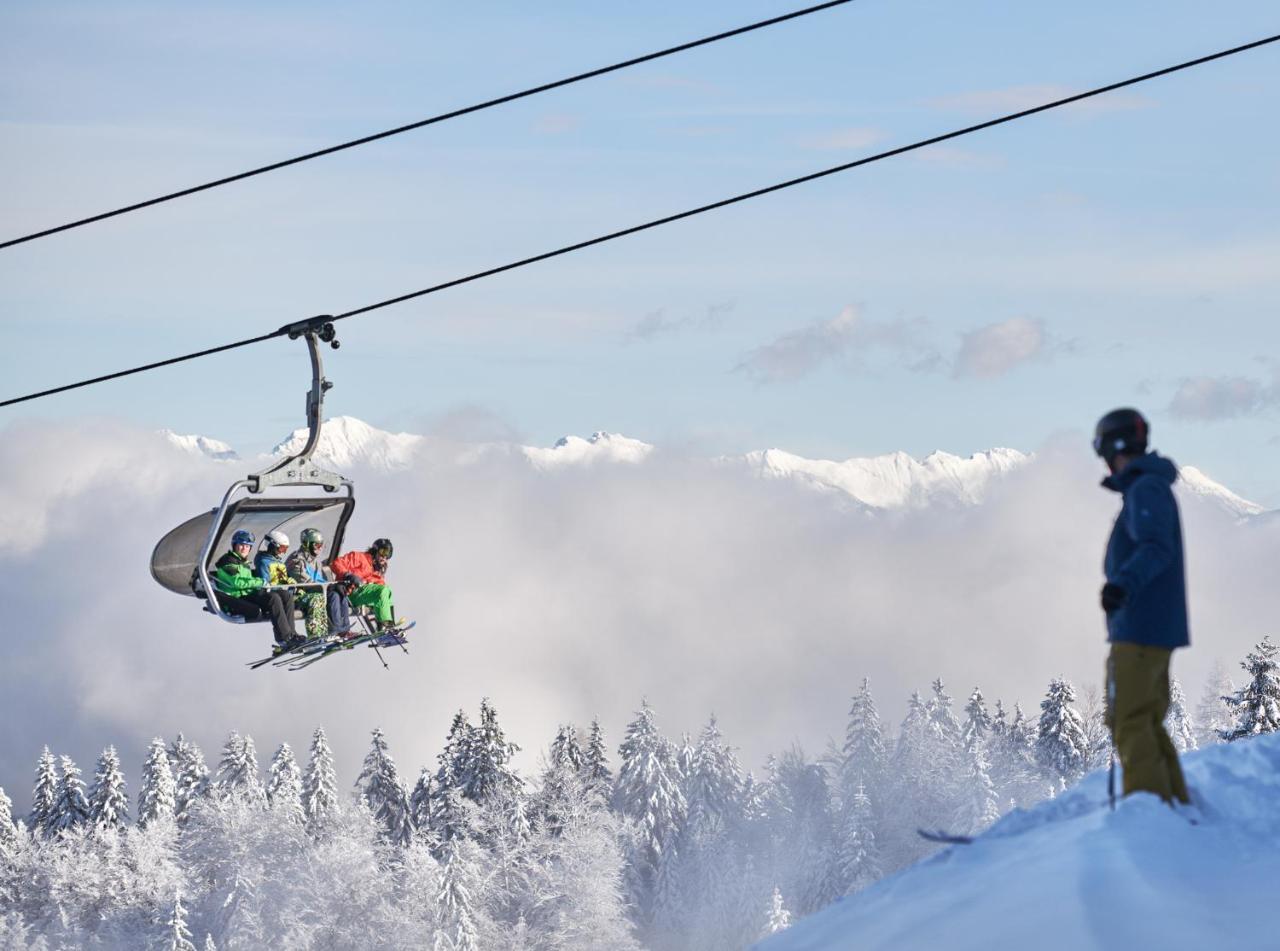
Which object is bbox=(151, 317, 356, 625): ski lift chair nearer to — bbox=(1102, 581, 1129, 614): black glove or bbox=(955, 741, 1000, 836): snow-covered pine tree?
bbox=(1102, 581, 1129, 614): black glove

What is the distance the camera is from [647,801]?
112 m

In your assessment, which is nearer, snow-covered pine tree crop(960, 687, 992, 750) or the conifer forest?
the conifer forest

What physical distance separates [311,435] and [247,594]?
2.08 metres

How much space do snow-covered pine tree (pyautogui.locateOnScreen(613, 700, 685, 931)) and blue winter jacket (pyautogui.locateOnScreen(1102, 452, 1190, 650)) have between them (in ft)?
325

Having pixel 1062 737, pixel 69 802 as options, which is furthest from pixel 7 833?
pixel 1062 737

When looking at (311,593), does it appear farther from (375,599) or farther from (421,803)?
(421,803)

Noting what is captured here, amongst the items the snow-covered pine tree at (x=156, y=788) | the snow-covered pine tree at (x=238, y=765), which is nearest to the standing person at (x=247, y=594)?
the snow-covered pine tree at (x=156, y=788)

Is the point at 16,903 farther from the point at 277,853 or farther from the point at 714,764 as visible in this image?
the point at 714,764

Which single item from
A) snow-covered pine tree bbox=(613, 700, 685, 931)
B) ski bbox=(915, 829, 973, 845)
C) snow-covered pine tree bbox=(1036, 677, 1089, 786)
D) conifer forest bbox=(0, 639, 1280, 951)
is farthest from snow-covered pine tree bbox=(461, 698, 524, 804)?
ski bbox=(915, 829, 973, 845)

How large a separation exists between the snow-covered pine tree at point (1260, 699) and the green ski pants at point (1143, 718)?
34.9m

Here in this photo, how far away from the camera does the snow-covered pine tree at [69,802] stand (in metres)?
101

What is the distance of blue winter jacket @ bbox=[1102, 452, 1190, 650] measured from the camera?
9.63m

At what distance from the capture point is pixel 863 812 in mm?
101438

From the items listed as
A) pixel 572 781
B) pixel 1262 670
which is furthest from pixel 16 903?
pixel 1262 670
